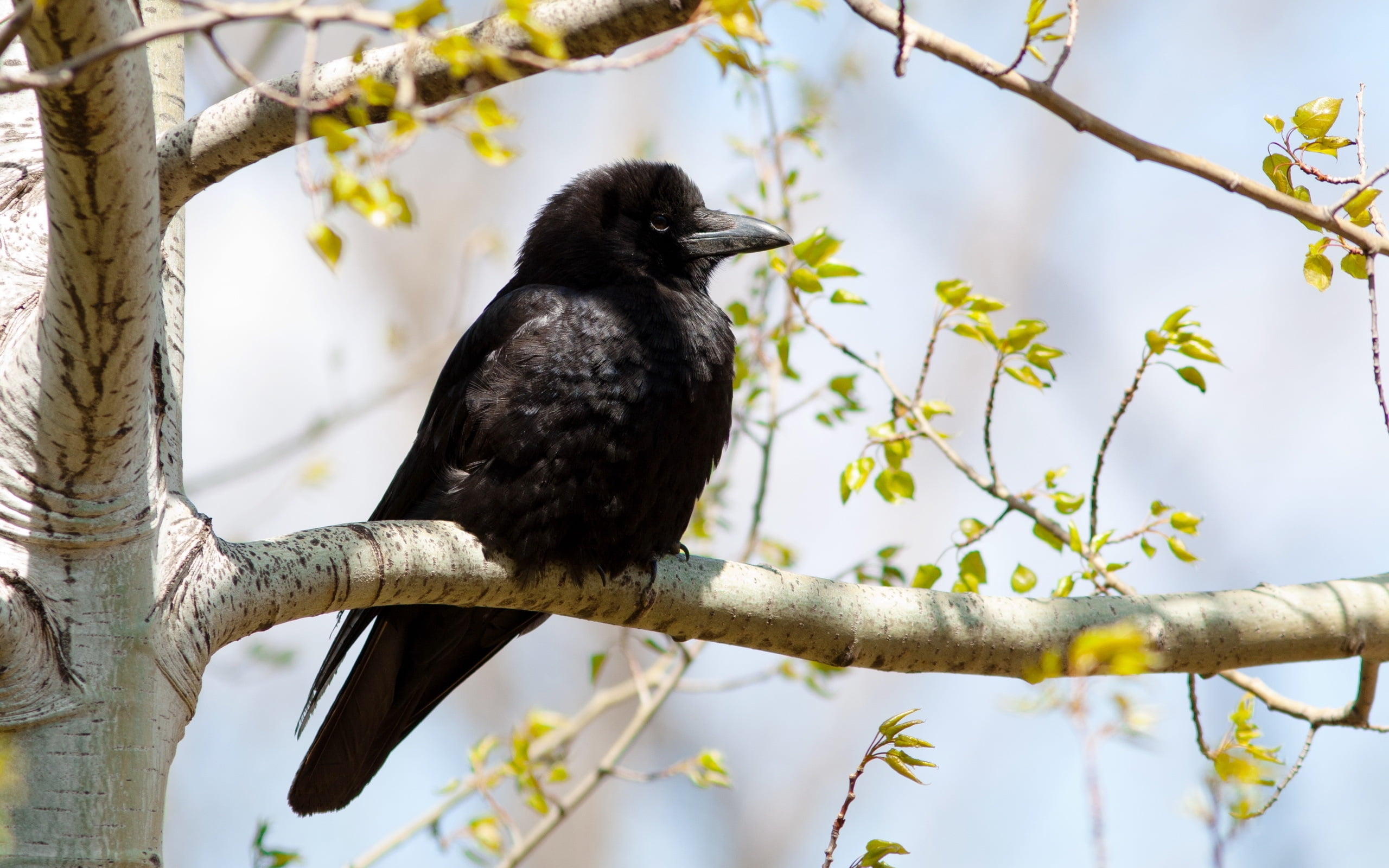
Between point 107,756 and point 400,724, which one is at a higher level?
point 400,724

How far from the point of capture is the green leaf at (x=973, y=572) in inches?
114

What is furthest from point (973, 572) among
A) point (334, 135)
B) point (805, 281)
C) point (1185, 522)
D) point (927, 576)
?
point (334, 135)

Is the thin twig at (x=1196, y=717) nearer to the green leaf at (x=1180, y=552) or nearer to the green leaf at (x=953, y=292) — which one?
the green leaf at (x=1180, y=552)

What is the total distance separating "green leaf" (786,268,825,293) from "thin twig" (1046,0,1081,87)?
90 centimetres

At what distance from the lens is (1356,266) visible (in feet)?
6.95

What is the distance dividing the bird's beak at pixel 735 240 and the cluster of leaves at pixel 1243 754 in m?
1.97

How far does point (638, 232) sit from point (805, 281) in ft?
3.74

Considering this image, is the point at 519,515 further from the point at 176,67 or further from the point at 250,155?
the point at 176,67

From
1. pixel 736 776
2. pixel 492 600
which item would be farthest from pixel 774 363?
pixel 736 776

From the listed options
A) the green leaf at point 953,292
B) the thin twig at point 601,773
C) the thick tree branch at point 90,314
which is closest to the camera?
the thick tree branch at point 90,314

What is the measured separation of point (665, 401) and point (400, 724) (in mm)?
1211

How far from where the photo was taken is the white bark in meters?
1.56

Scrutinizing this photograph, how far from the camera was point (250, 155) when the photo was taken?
221 cm

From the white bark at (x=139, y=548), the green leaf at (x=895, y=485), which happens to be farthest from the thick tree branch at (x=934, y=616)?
the green leaf at (x=895, y=485)
